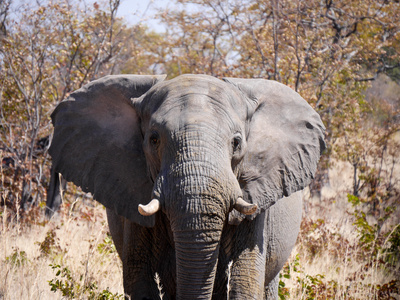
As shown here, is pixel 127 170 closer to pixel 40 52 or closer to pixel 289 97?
pixel 289 97

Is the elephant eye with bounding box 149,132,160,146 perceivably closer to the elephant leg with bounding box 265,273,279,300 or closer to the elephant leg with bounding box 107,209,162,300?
the elephant leg with bounding box 107,209,162,300

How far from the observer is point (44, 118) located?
27.8 ft

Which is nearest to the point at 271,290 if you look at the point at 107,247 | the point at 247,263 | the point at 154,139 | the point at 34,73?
the point at 247,263

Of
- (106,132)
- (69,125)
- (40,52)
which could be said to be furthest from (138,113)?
(40,52)

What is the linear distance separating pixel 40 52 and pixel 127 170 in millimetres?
4884

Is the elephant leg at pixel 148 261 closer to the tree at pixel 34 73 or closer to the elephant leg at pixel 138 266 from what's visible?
the elephant leg at pixel 138 266

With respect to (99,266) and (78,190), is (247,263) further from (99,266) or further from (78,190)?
(78,190)

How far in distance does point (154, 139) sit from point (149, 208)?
1.87 ft

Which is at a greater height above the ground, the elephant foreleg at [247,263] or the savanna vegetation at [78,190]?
the savanna vegetation at [78,190]

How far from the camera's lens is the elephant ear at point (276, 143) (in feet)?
Answer: 11.3

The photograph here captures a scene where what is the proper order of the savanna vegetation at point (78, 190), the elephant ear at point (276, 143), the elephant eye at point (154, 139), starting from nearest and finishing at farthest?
the elephant eye at point (154, 139), the elephant ear at point (276, 143), the savanna vegetation at point (78, 190)

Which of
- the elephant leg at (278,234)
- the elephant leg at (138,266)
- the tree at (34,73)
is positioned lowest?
the elephant leg at (138,266)

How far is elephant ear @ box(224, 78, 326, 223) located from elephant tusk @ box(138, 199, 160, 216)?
0.70 m

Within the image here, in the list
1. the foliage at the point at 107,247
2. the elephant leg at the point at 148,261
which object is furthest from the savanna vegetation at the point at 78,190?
the elephant leg at the point at 148,261
